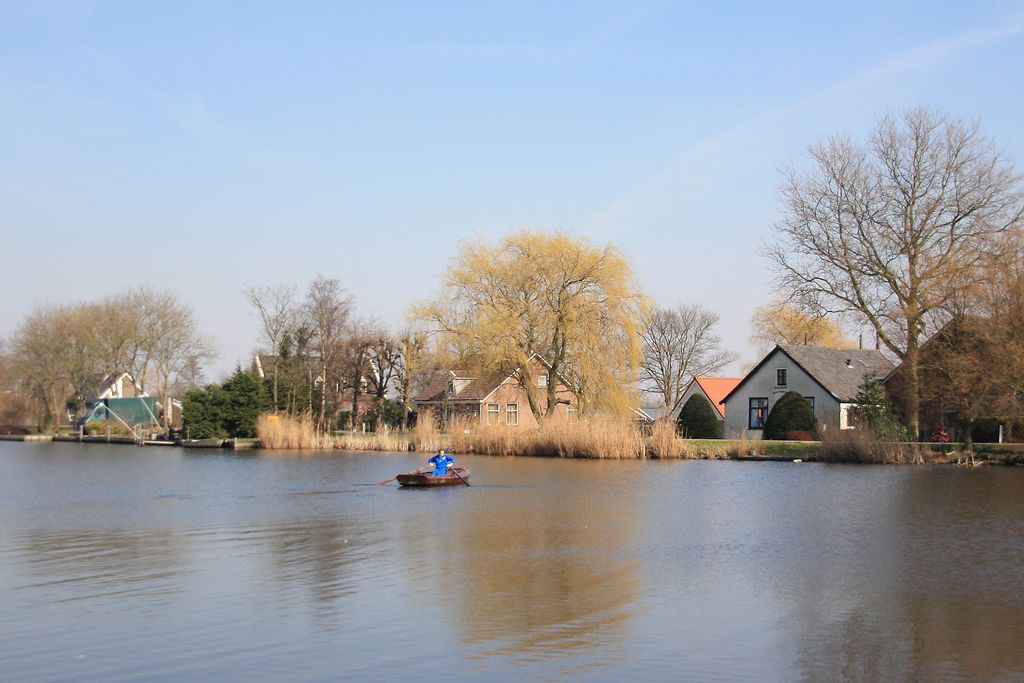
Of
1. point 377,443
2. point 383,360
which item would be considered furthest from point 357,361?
point 377,443

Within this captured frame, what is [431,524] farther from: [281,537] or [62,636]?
[62,636]

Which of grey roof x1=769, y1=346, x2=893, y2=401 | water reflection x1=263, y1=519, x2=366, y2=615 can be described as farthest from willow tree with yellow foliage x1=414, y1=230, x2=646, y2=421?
water reflection x1=263, y1=519, x2=366, y2=615

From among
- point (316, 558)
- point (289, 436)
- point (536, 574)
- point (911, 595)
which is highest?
point (289, 436)

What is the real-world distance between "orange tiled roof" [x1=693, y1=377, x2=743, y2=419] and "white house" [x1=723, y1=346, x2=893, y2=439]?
24.7 feet

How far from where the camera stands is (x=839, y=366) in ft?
182

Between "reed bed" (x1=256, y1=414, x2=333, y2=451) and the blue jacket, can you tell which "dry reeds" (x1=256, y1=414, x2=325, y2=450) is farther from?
the blue jacket

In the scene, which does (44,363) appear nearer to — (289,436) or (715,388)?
(289,436)

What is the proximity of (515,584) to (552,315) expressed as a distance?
37.6m

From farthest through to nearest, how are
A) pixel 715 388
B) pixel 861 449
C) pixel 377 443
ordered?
pixel 715 388 → pixel 377 443 → pixel 861 449

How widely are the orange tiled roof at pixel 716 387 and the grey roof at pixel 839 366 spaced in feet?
35.0

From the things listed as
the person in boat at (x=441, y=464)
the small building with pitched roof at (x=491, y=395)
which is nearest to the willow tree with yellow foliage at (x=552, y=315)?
the small building with pitched roof at (x=491, y=395)

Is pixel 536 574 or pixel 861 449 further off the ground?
pixel 861 449

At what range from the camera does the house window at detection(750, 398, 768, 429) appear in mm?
56438

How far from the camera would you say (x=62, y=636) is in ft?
38.9
